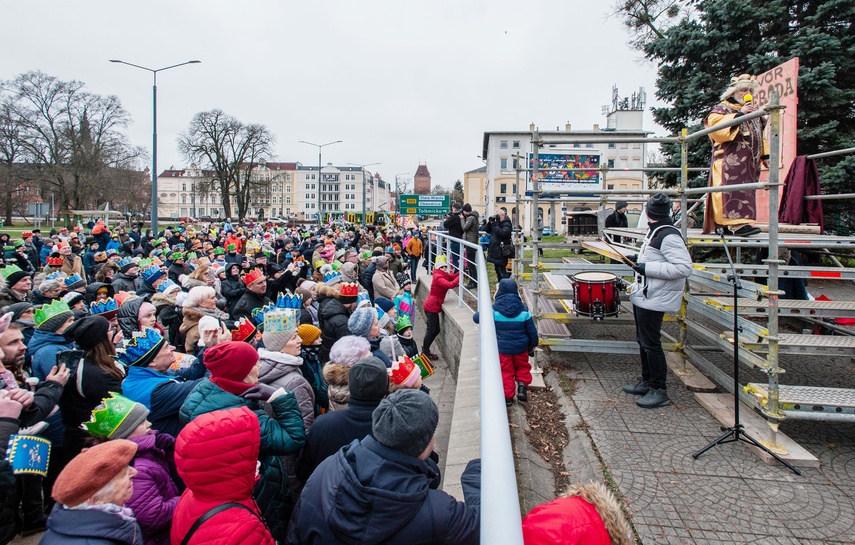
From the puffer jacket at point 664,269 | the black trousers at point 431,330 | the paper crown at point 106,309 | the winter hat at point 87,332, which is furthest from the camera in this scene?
the black trousers at point 431,330

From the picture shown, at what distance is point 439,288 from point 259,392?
573cm

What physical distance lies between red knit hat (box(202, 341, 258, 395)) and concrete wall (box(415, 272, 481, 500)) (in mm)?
1372

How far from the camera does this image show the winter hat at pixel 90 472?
209 centimetres

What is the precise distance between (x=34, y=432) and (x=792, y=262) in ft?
30.6

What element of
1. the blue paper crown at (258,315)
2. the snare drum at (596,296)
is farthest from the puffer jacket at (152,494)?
the snare drum at (596,296)

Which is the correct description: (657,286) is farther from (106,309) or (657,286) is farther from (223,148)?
(223,148)

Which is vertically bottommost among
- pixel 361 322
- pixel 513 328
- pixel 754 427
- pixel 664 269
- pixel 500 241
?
pixel 754 427

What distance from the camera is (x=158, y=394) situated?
3.41 m

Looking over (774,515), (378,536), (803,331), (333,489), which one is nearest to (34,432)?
(333,489)

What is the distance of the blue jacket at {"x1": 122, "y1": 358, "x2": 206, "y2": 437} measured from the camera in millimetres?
3367

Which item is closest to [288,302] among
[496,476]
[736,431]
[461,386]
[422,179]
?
[461,386]

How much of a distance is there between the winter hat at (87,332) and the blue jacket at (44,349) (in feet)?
2.52

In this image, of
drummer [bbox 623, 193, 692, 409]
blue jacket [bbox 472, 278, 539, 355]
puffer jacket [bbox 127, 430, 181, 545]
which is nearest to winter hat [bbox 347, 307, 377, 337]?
blue jacket [bbox 472, 278, 539, 355]

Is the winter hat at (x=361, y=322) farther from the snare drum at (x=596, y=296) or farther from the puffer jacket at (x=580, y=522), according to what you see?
the puffer jacket at (x=580, y=522)
